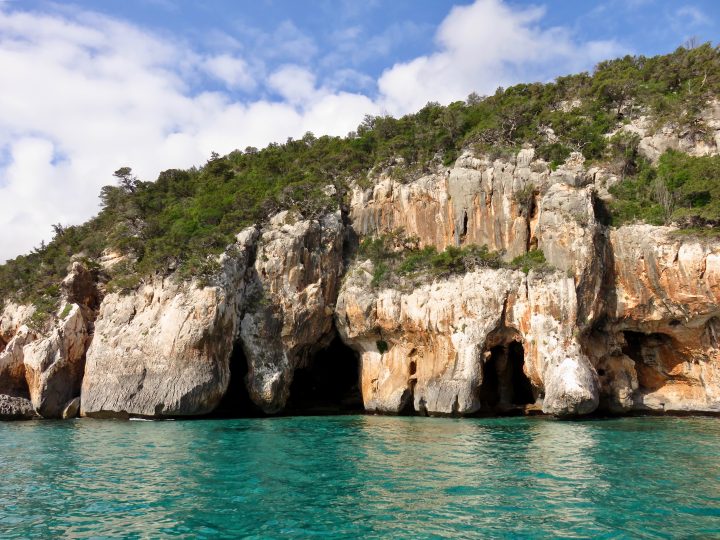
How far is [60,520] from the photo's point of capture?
1014cm

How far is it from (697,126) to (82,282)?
38440 millimetres

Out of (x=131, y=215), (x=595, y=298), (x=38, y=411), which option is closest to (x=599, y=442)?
(x=595, y=298)

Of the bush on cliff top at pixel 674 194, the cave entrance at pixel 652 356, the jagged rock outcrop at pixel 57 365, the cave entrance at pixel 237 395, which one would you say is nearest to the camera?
the bush on cliff top at pixel 674 194

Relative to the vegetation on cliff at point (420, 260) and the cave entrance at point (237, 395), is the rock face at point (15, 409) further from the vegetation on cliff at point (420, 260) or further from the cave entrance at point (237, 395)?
the vegetation on cliff at point (420, 260)

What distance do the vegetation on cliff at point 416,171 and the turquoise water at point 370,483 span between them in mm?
12459

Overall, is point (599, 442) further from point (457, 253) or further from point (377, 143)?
point (377, 143)

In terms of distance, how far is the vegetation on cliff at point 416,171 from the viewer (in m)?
30.1

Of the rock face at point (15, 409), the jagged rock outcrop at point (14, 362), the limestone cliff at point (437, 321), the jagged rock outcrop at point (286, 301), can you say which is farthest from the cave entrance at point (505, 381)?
the jagged rock outcrop at point (14, 362)

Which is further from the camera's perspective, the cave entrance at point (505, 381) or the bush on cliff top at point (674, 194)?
the cave entrance at point (505, 381)

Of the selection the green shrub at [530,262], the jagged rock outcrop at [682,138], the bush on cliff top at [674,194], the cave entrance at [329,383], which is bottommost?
the cave entrance at [329,383]

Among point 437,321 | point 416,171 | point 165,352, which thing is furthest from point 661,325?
point 165,352

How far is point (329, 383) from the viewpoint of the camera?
37.8m

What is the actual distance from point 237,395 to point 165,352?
628 centimetres

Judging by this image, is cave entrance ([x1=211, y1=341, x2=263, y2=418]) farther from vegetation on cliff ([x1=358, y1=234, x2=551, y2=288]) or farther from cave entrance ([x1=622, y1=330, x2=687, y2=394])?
cave entrance ([x1=622, y1=330, x2=687, y2=394])
